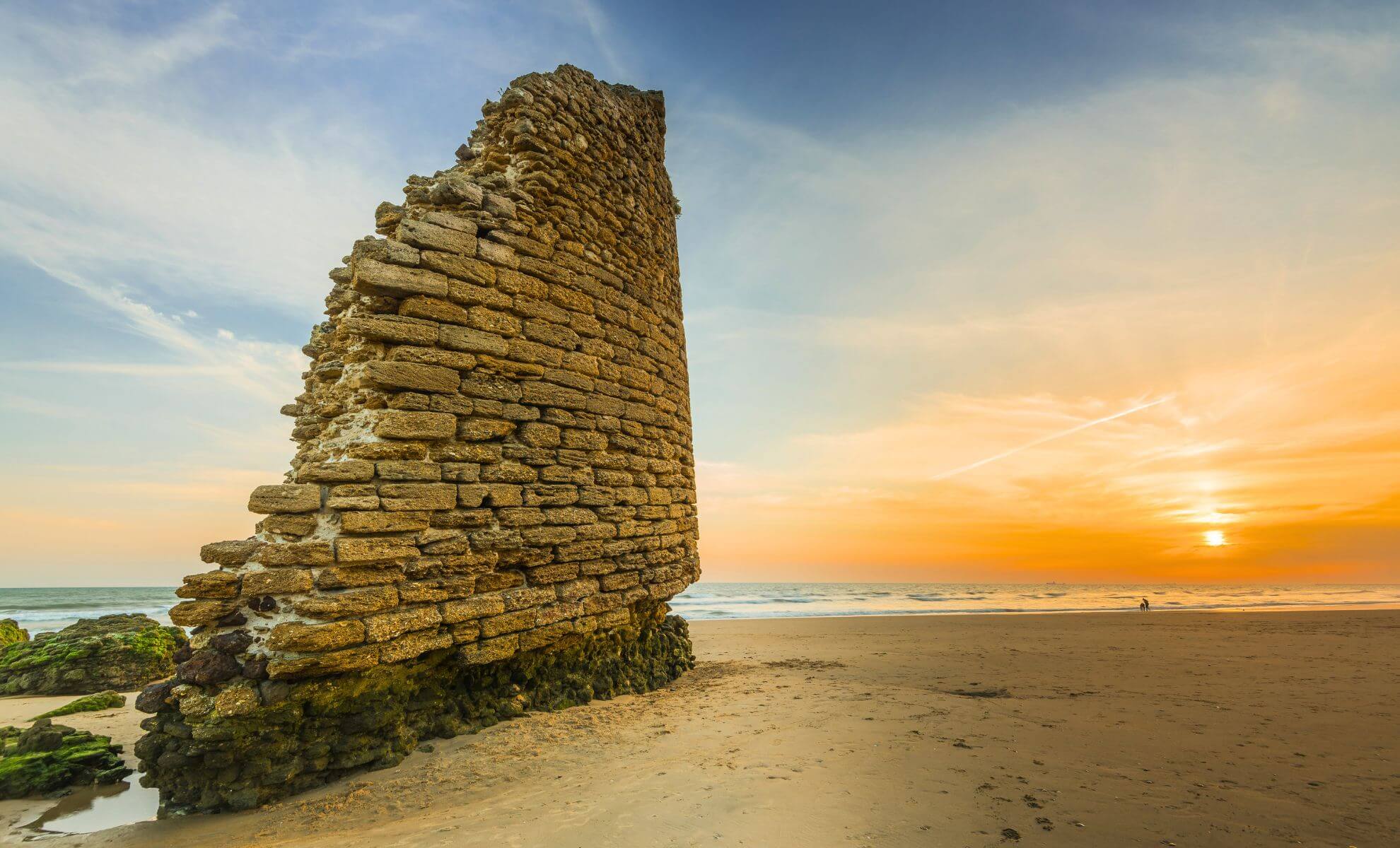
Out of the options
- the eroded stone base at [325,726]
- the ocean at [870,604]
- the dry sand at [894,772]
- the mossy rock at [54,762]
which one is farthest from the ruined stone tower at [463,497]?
the ocean at [870,604]

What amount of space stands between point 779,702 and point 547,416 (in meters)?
3.35

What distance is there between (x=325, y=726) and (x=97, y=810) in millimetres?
1784

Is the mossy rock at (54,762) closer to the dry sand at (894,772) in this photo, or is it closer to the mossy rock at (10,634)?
the dry sand at (894,772)

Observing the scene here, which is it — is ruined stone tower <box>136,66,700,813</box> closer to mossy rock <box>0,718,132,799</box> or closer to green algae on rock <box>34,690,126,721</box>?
mossy rock <box>0,718,132,799</box>

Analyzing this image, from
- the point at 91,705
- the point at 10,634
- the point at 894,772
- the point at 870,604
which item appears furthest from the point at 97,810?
the point at 870,604

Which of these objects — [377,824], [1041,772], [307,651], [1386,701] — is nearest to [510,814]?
[377,824]

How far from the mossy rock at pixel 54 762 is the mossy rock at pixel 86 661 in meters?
3.41

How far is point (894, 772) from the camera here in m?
3.80

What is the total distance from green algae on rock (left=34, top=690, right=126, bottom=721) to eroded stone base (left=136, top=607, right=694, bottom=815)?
4395mm

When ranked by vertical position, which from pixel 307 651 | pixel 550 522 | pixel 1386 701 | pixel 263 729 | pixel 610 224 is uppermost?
pixel 610 224

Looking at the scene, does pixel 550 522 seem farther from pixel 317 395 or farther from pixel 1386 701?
pixel 1386 701

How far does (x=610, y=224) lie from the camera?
6160mm

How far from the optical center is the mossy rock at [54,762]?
173 inches

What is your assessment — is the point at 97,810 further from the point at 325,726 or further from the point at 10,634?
the point at 10,634
